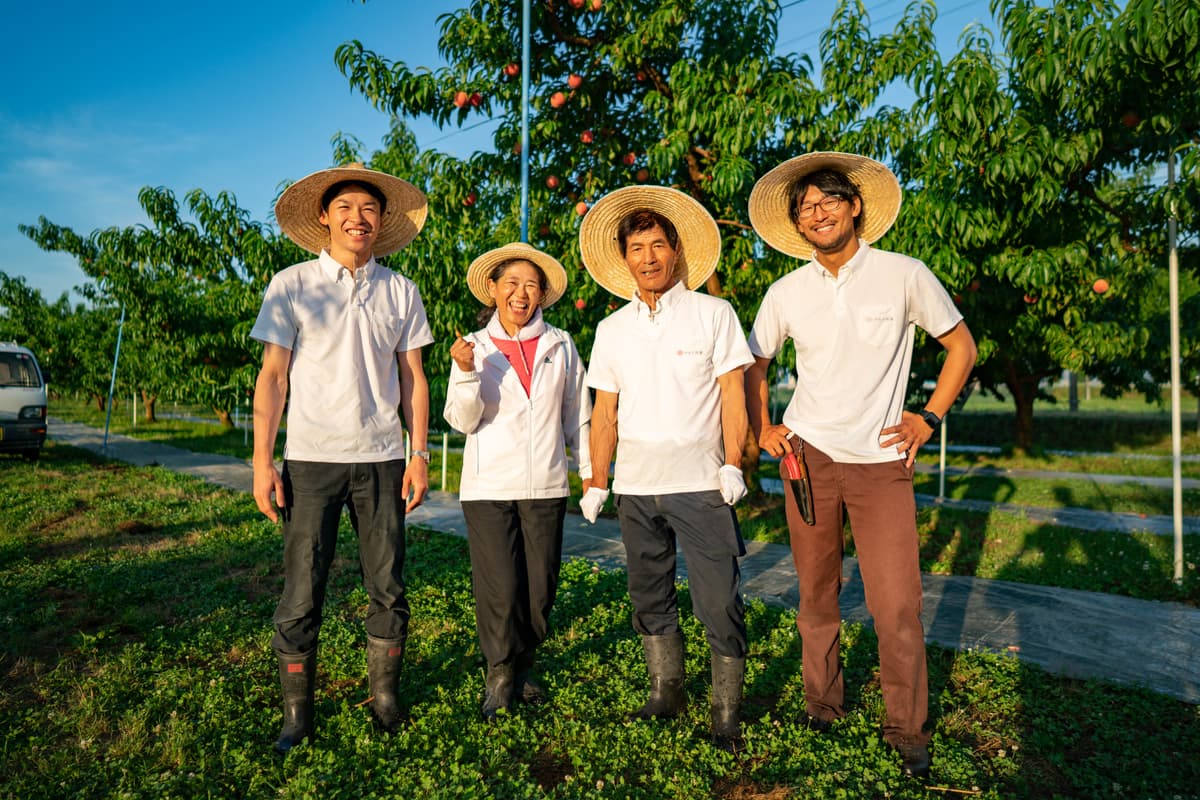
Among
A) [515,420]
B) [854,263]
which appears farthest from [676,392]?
[854,263]

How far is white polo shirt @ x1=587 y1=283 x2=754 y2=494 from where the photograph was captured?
2979 mm

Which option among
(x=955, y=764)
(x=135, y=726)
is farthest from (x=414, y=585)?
(x=955, y=764)

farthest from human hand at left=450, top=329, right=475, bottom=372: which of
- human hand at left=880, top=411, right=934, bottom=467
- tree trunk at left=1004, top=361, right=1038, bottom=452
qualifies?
tree trunk at left=1004, top=361, right=1038, bottom=452

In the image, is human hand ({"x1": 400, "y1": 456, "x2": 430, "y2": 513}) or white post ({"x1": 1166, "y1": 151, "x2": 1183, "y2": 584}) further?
white post ({"x1": 1166, "y1": 151, "x2": 1183, "y2": 584})

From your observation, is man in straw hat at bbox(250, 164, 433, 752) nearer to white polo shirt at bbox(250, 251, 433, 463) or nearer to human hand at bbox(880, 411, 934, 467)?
white polo shirt at bbox(250, 251, 433, 463)

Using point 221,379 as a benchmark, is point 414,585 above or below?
below

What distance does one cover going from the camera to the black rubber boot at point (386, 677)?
311cm

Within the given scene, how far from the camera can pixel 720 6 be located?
6848 mm

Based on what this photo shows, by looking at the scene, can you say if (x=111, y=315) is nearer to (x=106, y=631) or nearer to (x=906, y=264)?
(x=106, y=631)

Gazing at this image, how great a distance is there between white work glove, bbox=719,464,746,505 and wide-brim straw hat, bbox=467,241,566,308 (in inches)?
46.4

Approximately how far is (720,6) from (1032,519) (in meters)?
6.55

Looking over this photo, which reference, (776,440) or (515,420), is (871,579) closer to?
(776,440)

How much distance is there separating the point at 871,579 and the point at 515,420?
159 centimetres

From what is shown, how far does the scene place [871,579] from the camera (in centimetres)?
290
